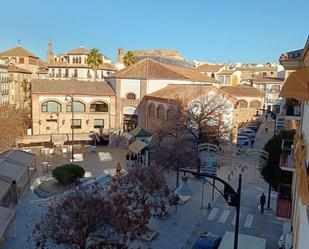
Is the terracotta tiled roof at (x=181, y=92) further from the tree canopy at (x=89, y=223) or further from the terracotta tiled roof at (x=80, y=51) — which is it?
the terracotta tiled roof at (x=80, y=51)

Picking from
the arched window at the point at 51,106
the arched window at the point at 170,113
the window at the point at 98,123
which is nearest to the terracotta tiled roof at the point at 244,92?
the window at the point at 98,123

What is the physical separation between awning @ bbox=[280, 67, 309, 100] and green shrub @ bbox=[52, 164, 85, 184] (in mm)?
18721

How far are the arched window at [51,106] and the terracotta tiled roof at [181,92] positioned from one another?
37.9 feet

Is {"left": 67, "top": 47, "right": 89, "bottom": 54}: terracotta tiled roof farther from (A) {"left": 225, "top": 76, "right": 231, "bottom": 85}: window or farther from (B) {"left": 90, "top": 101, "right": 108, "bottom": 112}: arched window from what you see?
(A) {"left": 225, "top": 76, "right": 231, "bottom": 85}: window

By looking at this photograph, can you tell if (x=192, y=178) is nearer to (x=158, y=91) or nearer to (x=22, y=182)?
(x=22, y=182)

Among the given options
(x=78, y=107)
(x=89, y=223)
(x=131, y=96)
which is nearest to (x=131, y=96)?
(x=131, y=96)

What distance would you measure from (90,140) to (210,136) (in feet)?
56.0

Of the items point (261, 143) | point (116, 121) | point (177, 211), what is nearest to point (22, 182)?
point (177, 211)

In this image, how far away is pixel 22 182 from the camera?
842 inches

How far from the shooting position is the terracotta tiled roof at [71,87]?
44.1 metres

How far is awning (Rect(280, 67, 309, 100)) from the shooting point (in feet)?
27.7

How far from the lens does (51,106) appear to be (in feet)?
144

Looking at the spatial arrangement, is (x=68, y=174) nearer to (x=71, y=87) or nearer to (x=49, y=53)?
(x=71, y=87)

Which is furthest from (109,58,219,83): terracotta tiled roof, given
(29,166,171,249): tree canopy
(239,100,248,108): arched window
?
(29,166,171,249): tree canopy
